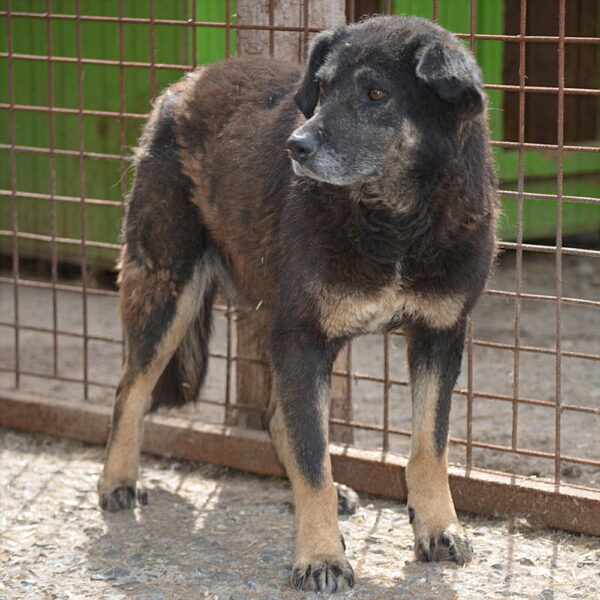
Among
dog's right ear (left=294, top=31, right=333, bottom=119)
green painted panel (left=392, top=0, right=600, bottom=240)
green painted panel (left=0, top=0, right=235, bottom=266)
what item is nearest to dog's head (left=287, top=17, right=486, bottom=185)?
dog's right ear (left=294, top=31, right=333, bottom=119)

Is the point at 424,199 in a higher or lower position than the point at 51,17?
lower

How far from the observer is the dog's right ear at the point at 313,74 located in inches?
167

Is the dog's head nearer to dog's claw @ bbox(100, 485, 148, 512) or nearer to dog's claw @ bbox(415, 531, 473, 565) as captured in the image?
dog's claw @ bbox(415, 531, 473, 565)

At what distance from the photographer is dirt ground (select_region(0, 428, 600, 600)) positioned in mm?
4266

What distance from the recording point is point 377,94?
398 cm

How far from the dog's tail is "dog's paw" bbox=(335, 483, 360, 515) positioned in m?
0.82

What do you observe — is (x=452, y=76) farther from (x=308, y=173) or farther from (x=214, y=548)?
(x=214, y=548)

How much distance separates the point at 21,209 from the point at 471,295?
5559 mm

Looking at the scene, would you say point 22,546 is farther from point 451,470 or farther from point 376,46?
point 376,46

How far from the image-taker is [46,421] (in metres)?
6.00

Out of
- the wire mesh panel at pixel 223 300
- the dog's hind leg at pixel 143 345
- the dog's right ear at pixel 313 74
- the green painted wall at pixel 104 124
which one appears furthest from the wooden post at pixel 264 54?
the green painted wall at pixel 104 124

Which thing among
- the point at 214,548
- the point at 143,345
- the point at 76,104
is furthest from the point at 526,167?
the point at 214,548

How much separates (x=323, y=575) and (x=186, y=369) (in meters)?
1.43

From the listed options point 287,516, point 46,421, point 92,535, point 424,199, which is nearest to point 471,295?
point 424,199
